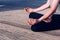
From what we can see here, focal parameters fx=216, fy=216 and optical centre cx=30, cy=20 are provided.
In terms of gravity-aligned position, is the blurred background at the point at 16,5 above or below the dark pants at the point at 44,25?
below

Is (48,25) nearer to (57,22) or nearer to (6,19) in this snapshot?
(57,22)

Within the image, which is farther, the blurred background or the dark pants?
the blurred background

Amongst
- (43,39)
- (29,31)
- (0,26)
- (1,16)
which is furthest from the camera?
(1,16)

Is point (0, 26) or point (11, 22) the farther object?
point (11, 22)

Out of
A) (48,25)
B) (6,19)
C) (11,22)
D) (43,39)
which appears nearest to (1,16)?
(6,19)

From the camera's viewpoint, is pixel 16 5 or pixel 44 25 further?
pixel 16 5

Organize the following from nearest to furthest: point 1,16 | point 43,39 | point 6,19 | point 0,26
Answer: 1. point 43,39
2. point 0,26
3. point 6,19
4. point 1,16

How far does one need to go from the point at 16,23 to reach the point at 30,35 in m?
0.65

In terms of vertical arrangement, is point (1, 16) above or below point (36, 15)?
below

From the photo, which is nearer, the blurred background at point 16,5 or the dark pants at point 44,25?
the dark pants at point 44,25

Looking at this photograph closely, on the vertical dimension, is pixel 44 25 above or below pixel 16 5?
above

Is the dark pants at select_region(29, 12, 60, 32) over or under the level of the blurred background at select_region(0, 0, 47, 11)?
over

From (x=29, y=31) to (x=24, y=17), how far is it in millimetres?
927

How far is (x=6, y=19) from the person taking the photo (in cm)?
354
